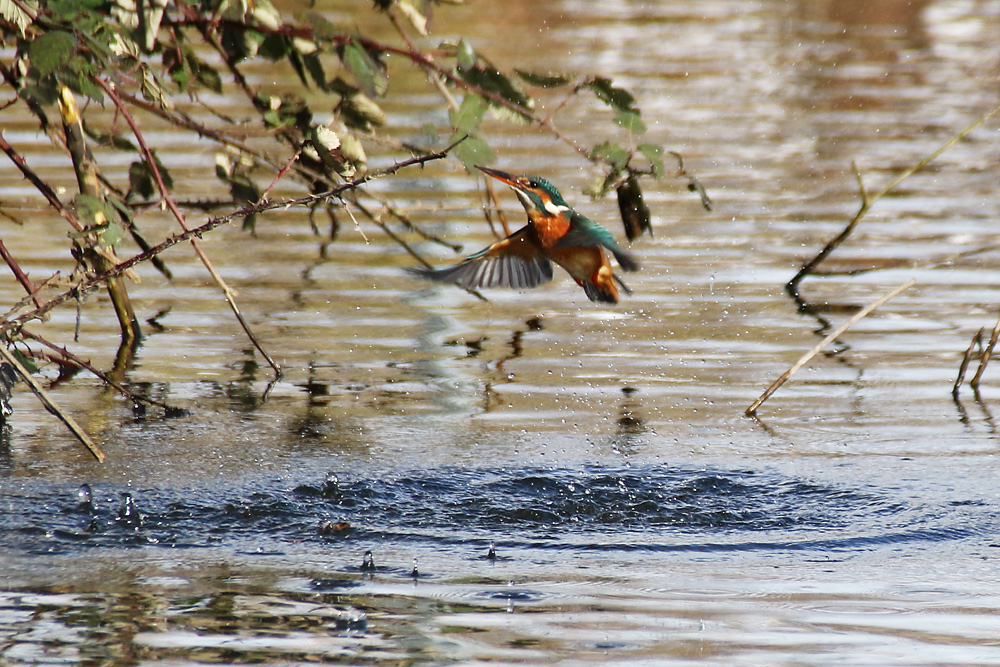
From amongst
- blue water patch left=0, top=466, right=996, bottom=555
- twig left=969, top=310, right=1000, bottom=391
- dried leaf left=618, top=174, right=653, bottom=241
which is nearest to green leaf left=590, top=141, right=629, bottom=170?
dried leaf left=618, top=174, right=653, bottom=241

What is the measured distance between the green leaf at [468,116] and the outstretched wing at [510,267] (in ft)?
1.81

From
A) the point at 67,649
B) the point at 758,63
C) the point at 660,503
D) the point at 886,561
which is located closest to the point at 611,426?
the point at 660,503

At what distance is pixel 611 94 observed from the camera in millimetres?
4758

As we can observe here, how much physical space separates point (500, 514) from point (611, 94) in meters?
1.38

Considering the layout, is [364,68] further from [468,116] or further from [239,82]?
[239,82]

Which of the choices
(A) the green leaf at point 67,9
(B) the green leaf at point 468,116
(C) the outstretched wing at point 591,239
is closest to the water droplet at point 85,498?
(A) the green leaf at point 67,9

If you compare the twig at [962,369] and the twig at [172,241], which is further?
the twig at [962,369]

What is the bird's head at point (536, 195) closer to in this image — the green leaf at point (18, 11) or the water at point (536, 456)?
the water at point (536, 456)

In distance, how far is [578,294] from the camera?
767cm

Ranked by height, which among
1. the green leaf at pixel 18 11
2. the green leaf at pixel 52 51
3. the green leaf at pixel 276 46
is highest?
the green leaf at pixel 276 46

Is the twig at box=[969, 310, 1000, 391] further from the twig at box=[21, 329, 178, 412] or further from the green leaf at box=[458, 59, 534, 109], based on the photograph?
the twig at box=[21, 329, 178, 412]

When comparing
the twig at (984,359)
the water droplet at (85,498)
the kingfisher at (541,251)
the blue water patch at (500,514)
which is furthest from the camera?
the twig at (984,359)

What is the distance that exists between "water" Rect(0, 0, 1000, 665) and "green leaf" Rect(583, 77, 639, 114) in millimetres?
700

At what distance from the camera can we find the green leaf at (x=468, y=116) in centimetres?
454
